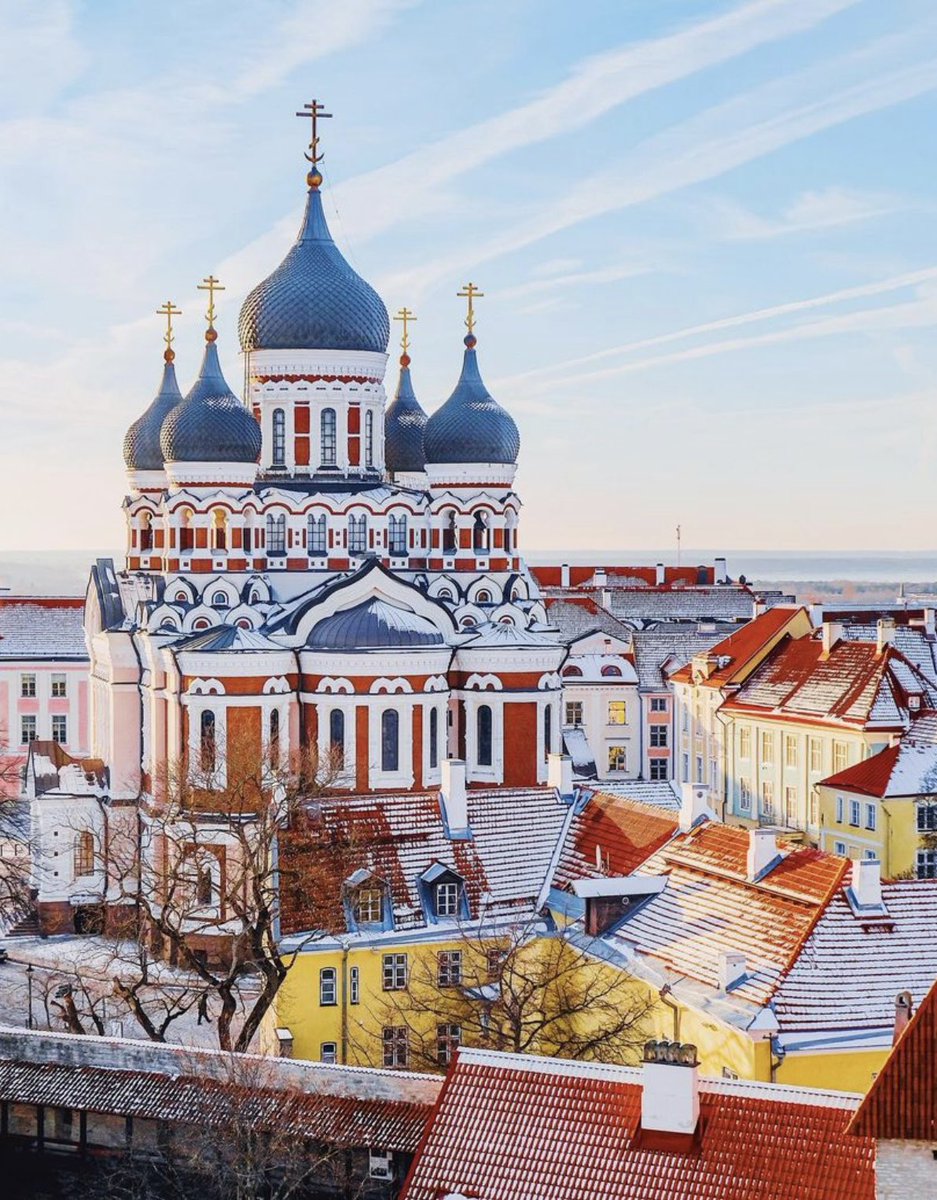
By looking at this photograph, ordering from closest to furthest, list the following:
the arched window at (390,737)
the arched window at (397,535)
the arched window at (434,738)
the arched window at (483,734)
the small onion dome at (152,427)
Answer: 1. the arched window at (390,737)
2. the arched window at (434,738)
3. the arched window at (483,734)
4. the arched window at (397,535)
5. the small onion dome at (152,427)

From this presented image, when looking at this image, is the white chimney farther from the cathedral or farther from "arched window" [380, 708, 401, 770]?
"arched window" [380, 708, 401, 770]

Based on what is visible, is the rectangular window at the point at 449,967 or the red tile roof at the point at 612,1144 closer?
the red tile roof at the point at 612,1144

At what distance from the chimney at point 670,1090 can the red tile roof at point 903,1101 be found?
2.17 m

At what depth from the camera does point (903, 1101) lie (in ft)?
70.6

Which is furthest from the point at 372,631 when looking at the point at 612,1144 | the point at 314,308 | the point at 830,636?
the point at 612,1144

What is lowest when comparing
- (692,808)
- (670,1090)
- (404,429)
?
(670,1090)

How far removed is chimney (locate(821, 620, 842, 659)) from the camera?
61.6 metres

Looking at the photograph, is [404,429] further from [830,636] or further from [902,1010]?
[902,1010]

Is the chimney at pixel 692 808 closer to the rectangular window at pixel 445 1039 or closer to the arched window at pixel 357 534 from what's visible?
the rectangular window at pixel 445 1039

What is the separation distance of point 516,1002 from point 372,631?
71.2ft

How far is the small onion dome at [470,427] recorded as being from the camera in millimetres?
58344

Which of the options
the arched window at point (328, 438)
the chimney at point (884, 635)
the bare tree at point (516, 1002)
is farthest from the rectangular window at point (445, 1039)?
the chimney at point (884, 635)

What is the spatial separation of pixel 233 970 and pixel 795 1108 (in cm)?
1383

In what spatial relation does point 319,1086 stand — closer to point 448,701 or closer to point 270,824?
point 270,824
